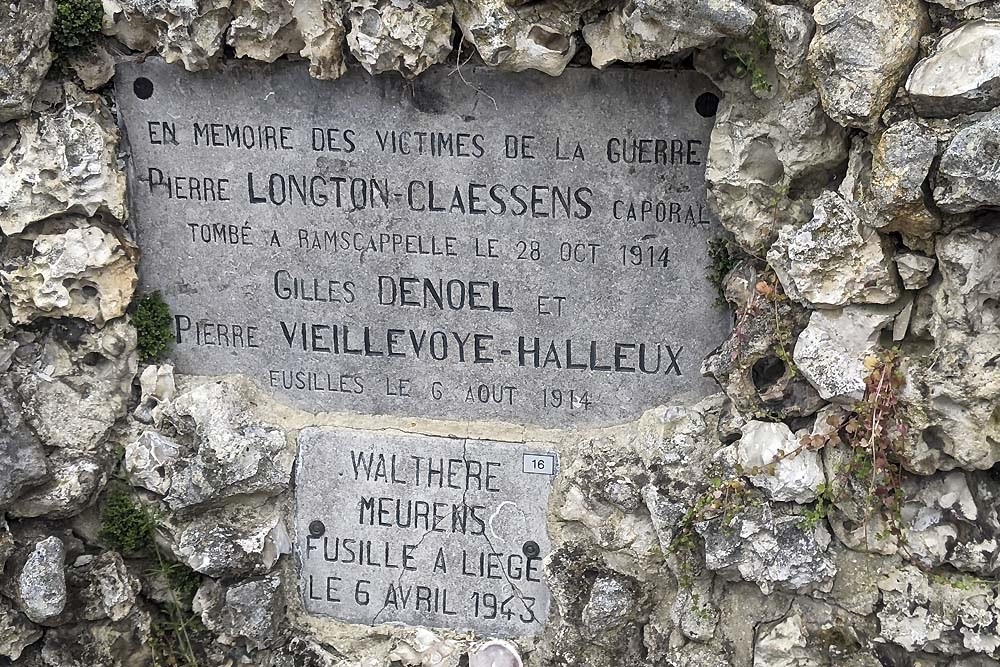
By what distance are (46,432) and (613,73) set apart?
2.72 metres

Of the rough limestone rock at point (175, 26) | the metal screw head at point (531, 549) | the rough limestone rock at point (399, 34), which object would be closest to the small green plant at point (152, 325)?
the rough limestone rock at point (175, 26)

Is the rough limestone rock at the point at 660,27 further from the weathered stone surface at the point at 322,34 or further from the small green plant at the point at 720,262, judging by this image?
the weathered stone surface at the point at 322,34

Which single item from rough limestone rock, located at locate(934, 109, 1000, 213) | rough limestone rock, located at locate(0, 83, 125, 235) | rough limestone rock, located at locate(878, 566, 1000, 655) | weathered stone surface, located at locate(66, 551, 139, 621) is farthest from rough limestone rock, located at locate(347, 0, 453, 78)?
rough limestone rock, located at locate(878, 566, 1000, 655)

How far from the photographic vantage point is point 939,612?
354 cm

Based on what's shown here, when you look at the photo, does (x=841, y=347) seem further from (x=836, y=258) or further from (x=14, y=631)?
(x=14, y=631)

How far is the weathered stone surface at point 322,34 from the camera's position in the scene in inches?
148

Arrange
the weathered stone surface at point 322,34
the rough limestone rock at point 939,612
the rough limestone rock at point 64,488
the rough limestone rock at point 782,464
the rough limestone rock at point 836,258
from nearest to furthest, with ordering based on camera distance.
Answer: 1. the rough limestone rock at point 836,258
2. the rough limestone rock at point 939,612
3. the rough limestone rock at point 782,464
4. the weathered stone surface at point 322,34
5. the rough limestone rock at point 64,488

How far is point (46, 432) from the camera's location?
13.8 ft

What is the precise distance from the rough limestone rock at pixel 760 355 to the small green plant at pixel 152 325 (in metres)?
2.33

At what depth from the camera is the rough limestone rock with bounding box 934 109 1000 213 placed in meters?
2.99

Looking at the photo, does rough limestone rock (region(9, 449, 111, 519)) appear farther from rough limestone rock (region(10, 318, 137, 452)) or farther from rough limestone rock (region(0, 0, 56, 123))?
rough limestone rock (region(0, 0, 56, 123))

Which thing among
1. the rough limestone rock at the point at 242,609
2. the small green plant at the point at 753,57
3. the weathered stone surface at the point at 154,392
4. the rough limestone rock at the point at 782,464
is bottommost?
the rough limestone rock at the point at 242,609

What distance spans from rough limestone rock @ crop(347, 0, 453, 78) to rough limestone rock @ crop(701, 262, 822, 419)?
1.39 m

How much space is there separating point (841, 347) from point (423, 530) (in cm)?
193
